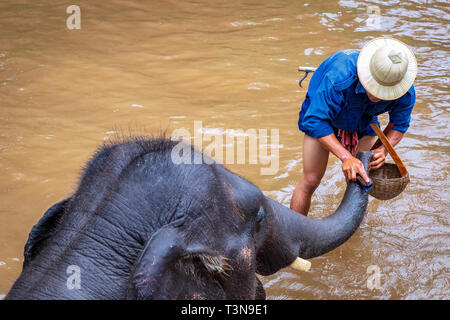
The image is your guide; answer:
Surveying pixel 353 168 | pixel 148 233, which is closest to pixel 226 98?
pixel 353 168

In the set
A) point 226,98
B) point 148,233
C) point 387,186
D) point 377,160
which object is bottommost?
point 226,98

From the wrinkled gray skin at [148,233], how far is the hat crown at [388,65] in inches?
56.9

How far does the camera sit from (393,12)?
9750 mm

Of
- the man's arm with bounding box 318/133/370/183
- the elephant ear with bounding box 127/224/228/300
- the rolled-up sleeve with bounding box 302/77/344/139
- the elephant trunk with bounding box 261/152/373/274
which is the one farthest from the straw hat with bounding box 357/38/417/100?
the elephant ear with bounding box 127/224/228/300

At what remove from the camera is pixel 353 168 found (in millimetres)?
3322

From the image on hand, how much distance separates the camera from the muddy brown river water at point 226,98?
4.11 m

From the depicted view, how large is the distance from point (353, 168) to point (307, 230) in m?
0.81

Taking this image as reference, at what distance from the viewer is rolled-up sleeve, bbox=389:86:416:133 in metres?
3.75

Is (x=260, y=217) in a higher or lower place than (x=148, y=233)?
lower

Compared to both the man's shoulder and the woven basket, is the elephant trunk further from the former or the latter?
the man's shoulder

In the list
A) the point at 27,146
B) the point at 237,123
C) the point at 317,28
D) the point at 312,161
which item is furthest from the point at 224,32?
the point at 312,161

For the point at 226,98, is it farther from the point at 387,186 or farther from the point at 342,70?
the point at 387,186

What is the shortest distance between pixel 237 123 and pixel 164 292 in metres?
4.27
